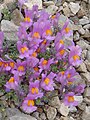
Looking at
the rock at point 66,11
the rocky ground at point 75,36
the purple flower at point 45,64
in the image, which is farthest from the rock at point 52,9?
the purple flower at point 45,64

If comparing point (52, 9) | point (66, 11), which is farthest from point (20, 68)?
point (66, 11)

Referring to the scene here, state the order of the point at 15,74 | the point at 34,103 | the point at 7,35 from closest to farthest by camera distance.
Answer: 1. the point at 15,74
2. the point at 34,103
3. the point at 7,35

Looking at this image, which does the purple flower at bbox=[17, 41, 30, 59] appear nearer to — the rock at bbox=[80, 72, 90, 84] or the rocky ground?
the rocky ground

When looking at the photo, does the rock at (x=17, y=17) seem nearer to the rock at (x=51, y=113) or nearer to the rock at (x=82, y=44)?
the rock at (x=82, y=44)

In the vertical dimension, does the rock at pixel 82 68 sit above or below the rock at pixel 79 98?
above

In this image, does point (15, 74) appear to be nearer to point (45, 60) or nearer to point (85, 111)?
point (45, 60)

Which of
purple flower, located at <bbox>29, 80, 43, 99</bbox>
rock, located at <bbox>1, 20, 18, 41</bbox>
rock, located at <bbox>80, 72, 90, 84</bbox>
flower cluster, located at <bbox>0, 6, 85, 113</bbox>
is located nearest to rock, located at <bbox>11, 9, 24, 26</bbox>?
rock, located at <bbox>1, 20, 18, 41</bbox>

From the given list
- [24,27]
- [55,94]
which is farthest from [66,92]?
[24,27]
